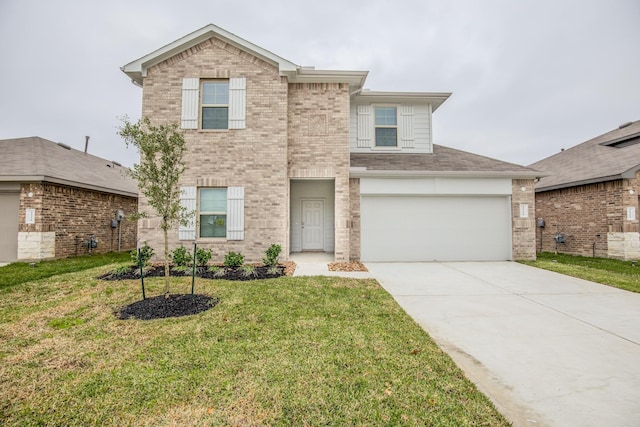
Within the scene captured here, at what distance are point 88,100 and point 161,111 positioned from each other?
21355 mm

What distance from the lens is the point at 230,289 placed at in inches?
231

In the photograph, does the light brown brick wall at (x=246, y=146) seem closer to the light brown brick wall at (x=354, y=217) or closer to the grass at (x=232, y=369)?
the light brown brick wall at (x=354, y=217)

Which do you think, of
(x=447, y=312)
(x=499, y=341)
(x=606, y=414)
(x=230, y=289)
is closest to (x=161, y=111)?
(x=230, y=289)

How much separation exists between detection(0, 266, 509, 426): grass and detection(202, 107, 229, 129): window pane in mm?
6185

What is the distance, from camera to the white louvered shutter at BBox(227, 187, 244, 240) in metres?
9.05

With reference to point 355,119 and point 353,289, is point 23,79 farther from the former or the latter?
point 353,289

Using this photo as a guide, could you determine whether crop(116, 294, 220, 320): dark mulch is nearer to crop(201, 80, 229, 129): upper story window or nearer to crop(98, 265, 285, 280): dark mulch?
crop(98, 265, 285, 280): dark mulch

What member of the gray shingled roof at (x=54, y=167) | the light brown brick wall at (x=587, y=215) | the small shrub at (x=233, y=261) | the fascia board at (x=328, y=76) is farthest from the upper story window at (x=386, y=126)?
the gray shingled roof at (x=54, y=167)

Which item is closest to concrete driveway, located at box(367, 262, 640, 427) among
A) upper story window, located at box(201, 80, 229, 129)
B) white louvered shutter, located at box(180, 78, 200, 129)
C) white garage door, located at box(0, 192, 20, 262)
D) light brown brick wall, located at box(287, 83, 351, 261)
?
light brown brick wall, located at box(287, 83, 351, 261)

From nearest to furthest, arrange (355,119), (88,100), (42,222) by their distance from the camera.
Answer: (42,222), (355,119), (88,100)

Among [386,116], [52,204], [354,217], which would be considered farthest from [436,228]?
[52,204]

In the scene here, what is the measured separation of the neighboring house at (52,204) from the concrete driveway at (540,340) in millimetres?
9528

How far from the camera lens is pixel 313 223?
472 inches

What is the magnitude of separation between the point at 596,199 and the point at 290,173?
12047 millimetres
